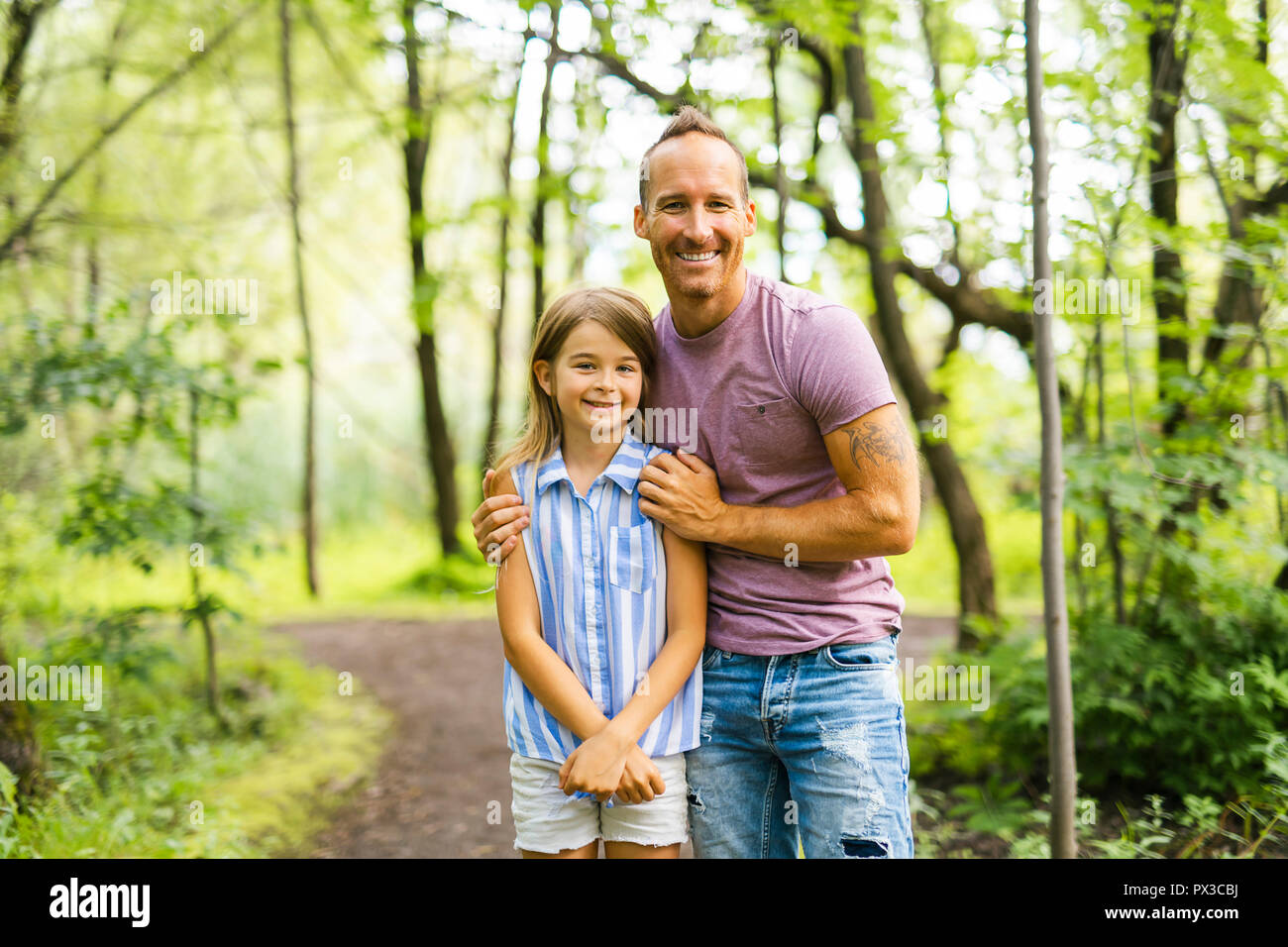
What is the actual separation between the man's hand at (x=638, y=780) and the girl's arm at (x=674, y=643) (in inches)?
1.1

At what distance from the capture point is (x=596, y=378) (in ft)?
6.46

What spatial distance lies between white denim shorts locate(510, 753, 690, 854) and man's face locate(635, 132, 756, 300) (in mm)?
1046

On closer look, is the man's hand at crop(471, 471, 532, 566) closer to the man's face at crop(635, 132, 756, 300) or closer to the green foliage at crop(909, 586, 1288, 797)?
the man's face at crop(635, 132, 756, 300)

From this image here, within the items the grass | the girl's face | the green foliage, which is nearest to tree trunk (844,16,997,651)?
the green foliage

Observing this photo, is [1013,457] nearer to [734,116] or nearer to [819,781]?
[819,781]

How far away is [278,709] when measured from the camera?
515 cm

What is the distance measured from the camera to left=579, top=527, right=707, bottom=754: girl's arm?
181 centimetres

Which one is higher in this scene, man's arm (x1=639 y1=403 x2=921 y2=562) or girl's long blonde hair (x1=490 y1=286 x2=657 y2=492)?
girl's long blonde hair (x1=490 y1=286 x2=657 y2=492)

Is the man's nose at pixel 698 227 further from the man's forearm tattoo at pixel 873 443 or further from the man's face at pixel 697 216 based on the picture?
the man's forearm tattoo at pixel 873 443

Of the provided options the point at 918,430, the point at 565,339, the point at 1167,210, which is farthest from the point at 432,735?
the point at 1167,210

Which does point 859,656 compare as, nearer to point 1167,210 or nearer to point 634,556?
point 634,556

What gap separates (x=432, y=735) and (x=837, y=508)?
4.22 meters

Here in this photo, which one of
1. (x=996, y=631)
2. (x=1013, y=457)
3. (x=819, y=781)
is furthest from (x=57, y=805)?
(x=996, y=631)
